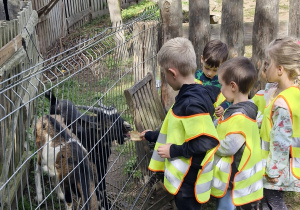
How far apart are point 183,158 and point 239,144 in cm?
53

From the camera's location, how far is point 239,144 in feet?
10.9

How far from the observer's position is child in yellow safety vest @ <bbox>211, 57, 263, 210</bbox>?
332 centimetres

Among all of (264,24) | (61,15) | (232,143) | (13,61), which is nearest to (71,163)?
(13,61)

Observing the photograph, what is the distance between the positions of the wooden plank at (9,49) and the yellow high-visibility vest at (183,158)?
2187 millimetres

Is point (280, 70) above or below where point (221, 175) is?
above

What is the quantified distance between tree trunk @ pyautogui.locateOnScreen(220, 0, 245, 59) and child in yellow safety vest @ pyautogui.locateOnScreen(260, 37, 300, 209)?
219 centimetres

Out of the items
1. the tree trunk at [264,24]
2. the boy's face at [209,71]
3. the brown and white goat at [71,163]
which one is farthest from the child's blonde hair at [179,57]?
the tree trunk at [264,24]

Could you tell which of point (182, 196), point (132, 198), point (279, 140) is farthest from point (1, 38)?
point (279, 140)

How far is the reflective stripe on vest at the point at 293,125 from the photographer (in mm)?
3293

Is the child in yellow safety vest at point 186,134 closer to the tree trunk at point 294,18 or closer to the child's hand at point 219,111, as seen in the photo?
the child's hand at point 219,111

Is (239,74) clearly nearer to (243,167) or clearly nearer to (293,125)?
(293,125)

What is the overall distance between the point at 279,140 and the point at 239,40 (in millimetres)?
2635

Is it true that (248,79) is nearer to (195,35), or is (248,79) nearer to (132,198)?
(132,198)

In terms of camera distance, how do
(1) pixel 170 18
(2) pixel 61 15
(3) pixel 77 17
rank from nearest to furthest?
(1) pixel 170 18 < (2) pixel 61 15 < (3) pixel 77 17
